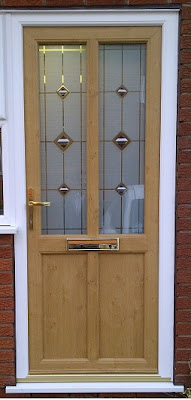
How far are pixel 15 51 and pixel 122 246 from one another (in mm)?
1391

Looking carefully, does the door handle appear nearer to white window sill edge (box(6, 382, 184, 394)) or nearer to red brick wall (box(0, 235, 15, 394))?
red brick wall (box(0, 235, 15, 394))

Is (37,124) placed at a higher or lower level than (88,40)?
lower

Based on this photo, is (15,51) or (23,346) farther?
(23,346)

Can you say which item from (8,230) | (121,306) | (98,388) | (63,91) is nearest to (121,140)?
(63,91)

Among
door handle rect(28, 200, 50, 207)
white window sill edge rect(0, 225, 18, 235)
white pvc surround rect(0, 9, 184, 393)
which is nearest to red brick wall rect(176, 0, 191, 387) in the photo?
white pvc surround rect(0, 9, 184, 393)

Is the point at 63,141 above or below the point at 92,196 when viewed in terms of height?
above

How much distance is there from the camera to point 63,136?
8.79 feet

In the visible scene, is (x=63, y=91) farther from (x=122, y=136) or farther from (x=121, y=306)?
(x=121, y=306)

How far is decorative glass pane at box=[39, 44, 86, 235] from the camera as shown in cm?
264

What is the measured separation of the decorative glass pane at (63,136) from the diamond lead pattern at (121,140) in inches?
8.1

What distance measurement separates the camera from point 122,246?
2.70 metres

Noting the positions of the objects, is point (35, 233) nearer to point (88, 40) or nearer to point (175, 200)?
point (175, 200)

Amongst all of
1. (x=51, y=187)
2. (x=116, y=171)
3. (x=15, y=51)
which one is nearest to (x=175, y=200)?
(x=116, y=171)

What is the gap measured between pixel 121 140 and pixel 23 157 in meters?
0.63
